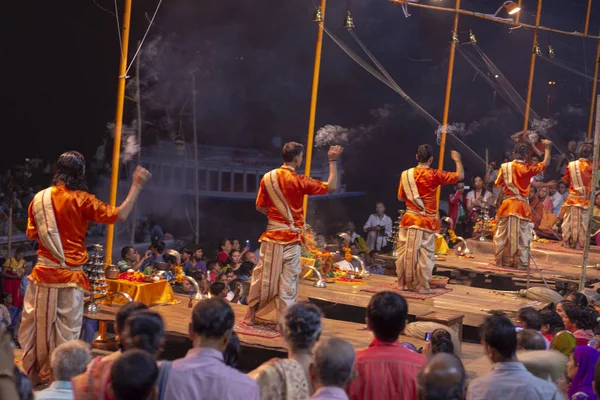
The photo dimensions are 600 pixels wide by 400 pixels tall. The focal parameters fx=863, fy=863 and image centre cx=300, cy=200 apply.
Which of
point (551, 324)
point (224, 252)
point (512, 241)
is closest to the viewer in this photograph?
point (551, 324)

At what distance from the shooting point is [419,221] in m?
11.3

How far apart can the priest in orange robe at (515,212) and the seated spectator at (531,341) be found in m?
7.82

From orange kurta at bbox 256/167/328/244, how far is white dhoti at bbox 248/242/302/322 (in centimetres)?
8

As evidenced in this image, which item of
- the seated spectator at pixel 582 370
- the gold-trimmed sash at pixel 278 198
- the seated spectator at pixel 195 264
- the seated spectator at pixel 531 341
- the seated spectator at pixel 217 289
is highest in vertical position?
the gold-trimmed sash at pixel 278 198

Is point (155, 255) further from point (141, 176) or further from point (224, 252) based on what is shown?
point (141, 176)

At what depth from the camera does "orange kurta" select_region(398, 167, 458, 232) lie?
11039 millimetres

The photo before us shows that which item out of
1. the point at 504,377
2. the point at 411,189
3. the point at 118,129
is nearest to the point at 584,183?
the point at 411,189

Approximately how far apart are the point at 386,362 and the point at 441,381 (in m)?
0.74

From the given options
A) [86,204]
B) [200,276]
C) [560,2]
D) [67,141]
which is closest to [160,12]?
[67,141]

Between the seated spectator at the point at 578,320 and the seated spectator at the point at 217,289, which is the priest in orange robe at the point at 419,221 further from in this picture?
the seated spectator at the point at 578,320

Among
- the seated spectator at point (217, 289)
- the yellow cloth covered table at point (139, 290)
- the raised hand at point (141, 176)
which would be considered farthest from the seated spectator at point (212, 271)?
the raised hand at point (141, 176)

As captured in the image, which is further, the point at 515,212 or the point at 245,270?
the point at 515,212

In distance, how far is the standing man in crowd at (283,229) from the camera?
28.8ft

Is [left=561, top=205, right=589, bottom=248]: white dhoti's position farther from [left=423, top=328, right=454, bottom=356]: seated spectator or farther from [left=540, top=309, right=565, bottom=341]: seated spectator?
[left=423, top=328, right=454, bottom=356]: seated spectator
